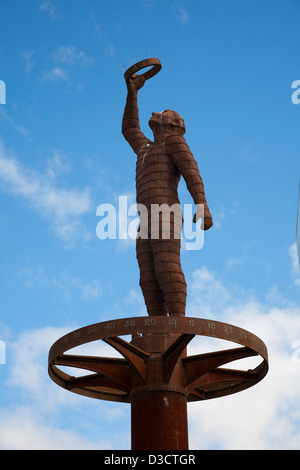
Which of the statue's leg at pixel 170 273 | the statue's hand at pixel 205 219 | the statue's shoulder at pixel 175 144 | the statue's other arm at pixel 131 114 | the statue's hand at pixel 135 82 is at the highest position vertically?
the statue's hand at pixel 135 82

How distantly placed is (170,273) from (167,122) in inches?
122

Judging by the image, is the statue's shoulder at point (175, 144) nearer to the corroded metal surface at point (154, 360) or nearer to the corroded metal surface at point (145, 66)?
the corroded metal surface at point (145, 66)

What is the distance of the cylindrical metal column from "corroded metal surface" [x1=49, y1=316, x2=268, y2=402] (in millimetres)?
145

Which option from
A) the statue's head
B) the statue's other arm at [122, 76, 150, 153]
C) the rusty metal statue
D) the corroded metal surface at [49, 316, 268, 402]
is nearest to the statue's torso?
the rusty metal statue

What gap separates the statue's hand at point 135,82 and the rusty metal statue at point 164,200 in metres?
1.07

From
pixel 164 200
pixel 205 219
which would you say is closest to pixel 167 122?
pixel 164 200

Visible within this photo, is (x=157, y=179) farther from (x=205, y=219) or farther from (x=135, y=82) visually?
(x=135, y=82)

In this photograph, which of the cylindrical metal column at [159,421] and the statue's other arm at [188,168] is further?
the statue's other arm at [188,168]

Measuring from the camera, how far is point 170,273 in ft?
41.4

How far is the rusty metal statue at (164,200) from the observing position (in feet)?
41.6

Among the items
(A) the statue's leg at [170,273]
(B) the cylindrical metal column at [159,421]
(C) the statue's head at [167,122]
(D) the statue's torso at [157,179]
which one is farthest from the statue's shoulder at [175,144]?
(B) the cylindrical metal column at [159,421]

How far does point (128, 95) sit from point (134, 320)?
18.6 ft

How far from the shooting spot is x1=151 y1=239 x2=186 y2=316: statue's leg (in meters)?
12.5
